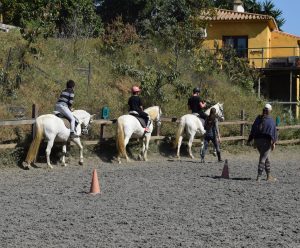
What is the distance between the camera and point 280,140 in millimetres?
25750

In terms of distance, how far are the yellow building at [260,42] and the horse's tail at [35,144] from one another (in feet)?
77.8

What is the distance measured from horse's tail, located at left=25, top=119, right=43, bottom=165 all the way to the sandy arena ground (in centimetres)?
31

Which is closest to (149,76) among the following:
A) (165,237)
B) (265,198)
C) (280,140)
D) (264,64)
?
(280,140)

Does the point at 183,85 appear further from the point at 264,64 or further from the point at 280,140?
the point at 264,64

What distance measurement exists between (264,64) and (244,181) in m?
26.0

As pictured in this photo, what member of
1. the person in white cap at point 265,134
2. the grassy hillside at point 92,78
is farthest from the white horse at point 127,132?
the person in white cap at point 265,134

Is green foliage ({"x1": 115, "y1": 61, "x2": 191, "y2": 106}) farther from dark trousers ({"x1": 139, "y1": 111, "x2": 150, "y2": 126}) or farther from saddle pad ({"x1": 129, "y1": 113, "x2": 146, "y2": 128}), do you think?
saddle pad ({"x1": 129, "y1": 113, "x2": 146, "y2": 128})

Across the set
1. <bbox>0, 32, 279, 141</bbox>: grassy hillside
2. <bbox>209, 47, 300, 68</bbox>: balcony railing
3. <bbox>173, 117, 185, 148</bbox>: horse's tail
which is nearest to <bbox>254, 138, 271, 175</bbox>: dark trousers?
<bbox>173, 117, 185, 148</bbox>: horse's tail

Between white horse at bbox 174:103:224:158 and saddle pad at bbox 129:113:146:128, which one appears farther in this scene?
white horse at bbox 174:103:224:158

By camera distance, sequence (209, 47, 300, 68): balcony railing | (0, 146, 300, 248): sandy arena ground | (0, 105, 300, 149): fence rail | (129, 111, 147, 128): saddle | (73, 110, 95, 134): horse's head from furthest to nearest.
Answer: (209, 47, 300, 68): balcony railing, (129, 111, 147, 128): saddle, (73, 110, 95, 134): horse's head, (0, 105, 300, 149): fence rail, (0, 146, 300, 248): sandy arena ground

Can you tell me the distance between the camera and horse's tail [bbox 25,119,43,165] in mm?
15329

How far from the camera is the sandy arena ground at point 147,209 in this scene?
25.8ft

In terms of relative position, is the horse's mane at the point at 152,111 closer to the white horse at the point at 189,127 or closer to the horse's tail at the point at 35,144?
the white horse at the point at 189,127

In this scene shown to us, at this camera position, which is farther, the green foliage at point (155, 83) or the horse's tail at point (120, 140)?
the green foliage at point (155, 83)
